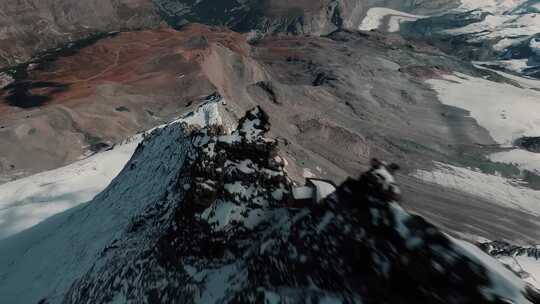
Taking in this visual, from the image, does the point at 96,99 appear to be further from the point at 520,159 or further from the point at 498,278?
the point at 498,278

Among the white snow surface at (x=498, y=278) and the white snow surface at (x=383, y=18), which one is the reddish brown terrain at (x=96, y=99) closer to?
the white snow surface at (x=498, y=278)

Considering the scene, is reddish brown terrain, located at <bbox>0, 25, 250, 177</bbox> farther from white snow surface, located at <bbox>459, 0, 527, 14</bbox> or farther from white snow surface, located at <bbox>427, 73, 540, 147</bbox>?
white snow surface, located at <bbox>459, 0, 527, 14</bbox>

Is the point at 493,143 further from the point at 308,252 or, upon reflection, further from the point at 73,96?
the point at 308,252

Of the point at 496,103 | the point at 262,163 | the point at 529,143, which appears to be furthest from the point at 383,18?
the point at 262,163

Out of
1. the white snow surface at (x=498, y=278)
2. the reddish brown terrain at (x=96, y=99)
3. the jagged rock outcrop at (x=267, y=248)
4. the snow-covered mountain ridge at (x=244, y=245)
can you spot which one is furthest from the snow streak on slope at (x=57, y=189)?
the white snow surface at (x=498, y=278)

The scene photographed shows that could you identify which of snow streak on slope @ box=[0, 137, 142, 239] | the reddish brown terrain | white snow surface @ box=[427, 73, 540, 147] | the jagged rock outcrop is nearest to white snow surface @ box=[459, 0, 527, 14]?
white snow surface @ box=[427, 73, 540, 147]
